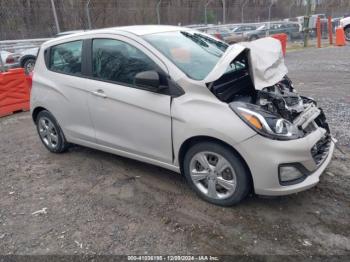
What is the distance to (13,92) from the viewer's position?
7.90 m

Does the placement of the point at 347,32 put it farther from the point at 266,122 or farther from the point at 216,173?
the point at 216,173

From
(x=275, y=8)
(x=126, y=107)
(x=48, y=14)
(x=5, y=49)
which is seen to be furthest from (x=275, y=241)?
(x=275, y=8)

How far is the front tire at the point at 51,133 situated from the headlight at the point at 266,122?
9.44 ft

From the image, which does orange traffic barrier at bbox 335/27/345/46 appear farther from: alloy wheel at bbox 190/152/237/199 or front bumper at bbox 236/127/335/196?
alloy wheel at bbox 190/152/237/199

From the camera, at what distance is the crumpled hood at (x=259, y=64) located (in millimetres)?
3277

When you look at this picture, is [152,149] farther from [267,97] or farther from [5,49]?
[5,49]

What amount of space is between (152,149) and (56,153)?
2.17 metres

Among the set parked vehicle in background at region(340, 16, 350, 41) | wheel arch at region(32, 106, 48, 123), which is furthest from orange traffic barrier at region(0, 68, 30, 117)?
parked vehicle in background at region(340, 16, 350, 41)

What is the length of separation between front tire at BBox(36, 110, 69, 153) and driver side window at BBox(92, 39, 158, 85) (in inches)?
49.7

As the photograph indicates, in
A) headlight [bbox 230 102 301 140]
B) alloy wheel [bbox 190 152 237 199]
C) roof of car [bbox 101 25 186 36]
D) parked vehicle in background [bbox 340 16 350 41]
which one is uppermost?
parked vehicle in background [bbox 340 16 350 41]

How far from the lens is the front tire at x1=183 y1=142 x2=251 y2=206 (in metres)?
3.18

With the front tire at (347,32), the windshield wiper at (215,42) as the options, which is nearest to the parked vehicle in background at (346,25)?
the front tire at (347,32)

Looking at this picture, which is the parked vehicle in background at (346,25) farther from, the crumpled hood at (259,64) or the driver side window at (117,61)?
the driver side window at (117,61)

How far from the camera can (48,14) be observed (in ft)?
53.3
